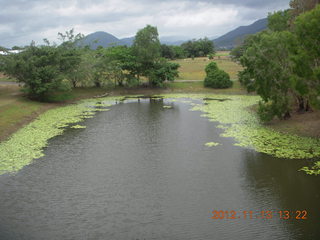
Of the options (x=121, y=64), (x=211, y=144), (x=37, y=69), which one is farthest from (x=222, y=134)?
(x=121, y=64)

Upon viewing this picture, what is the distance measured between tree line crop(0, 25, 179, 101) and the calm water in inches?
745

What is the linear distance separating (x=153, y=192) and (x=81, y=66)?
38263 mm

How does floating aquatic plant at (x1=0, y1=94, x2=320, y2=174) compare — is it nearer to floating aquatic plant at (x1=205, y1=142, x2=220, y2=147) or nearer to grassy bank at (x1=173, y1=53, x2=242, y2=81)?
floating aquatic plant at (x1=205, y1=142, x2=220, y2=147)

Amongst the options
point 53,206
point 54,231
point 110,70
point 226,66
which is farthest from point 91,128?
point 226,66

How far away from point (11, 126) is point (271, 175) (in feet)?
76.3

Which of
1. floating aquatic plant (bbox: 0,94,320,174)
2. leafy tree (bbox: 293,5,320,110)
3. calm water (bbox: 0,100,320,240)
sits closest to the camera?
calm water (bbox: 0,100,320,240)

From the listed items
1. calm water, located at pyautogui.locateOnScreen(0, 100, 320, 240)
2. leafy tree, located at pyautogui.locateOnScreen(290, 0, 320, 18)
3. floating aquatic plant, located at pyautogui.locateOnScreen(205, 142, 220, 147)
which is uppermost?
leafy tree, located at pyautogui.locateOnScreen(290, 0, 320, 18)

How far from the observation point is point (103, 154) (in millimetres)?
23844

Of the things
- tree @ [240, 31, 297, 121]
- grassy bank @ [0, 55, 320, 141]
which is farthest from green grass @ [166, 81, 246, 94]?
tree @ [240, 31, 297, 121]

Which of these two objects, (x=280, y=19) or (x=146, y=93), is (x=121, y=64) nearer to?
(x=146, y=93)

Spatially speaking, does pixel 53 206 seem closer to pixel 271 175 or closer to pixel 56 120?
pixel 271 175
